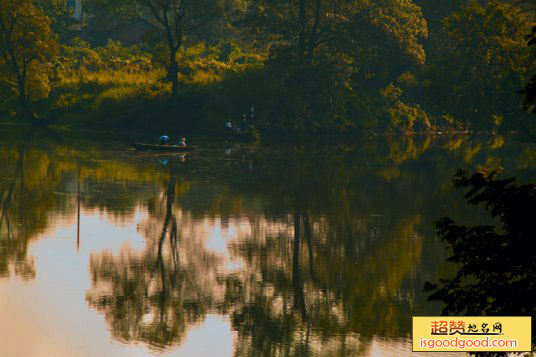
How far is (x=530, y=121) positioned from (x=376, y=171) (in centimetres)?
825

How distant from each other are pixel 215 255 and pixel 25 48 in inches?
2162

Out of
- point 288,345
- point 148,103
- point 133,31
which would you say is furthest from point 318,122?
point 288,345

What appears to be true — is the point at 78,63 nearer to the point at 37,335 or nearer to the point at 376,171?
the point at 376,171

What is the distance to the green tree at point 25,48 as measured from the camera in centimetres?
7919

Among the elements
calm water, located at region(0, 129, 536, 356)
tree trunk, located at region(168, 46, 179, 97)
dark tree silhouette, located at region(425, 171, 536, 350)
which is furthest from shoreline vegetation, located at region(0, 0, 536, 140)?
dark tree silhouette, located at region(425, 171, 536, 350)

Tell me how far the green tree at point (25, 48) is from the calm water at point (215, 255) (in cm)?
2508

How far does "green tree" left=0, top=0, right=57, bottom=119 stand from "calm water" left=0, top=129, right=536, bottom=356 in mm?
25082

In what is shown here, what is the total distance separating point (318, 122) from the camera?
260 ft

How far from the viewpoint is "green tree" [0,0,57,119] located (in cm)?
7919

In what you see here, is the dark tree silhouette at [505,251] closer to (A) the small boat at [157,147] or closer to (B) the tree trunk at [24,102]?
(A) the small boat at [157,147]

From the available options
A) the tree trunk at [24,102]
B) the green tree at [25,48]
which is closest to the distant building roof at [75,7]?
the tree trunk at [24,102]

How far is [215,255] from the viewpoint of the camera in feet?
97.0

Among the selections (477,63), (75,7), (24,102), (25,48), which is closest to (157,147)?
(477,63)

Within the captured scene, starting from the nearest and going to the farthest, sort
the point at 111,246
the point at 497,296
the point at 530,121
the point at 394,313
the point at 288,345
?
1. the point at 497,296
2. the point at 288,345
3. the point at 394,313
4. the point at 111,246
5. the point at 530,121
